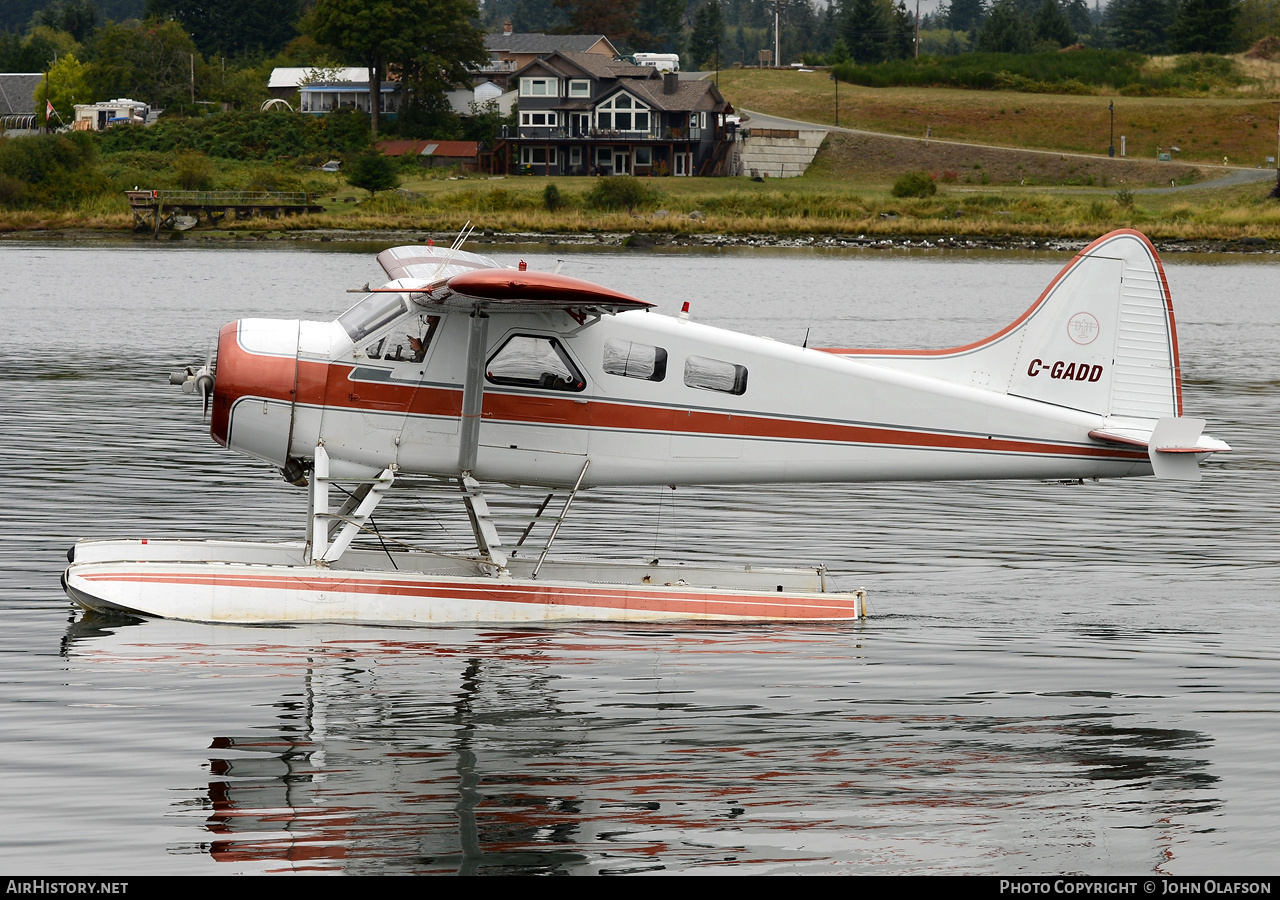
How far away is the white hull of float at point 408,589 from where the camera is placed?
10.2m

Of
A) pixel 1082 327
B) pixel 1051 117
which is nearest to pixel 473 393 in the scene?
pixel 1082 327

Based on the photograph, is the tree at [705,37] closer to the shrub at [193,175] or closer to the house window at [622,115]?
the house window at [622,115]

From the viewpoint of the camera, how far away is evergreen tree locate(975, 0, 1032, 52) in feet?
429

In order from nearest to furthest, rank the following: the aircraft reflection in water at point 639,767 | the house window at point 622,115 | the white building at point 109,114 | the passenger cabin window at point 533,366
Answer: the aircraft reflection in water at point 639,767
the passenger cabin window at point 533,366
the house window at point 622,115
the white building at point 109,114

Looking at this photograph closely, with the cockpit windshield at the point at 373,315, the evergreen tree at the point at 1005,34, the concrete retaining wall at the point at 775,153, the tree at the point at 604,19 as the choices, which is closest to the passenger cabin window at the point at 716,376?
the cockpit windshield at the point at 373,315

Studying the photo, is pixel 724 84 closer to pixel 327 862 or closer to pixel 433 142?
pixel 433 142

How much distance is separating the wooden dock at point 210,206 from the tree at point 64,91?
37649 mm

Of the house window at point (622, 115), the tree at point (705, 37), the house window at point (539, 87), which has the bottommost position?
the house window at point (622, 115)

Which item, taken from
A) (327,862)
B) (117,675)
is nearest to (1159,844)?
(327,862)

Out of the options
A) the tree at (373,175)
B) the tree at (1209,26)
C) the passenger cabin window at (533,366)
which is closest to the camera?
the passenger cabin window at (533,366)

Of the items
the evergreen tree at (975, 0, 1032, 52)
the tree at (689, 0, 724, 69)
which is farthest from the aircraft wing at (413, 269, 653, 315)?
the tree at (689, 0, 724, 69)

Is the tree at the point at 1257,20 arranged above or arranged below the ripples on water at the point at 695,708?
above

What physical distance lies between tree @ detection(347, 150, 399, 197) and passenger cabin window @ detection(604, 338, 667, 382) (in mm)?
63720

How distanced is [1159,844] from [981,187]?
79345 millimetres
